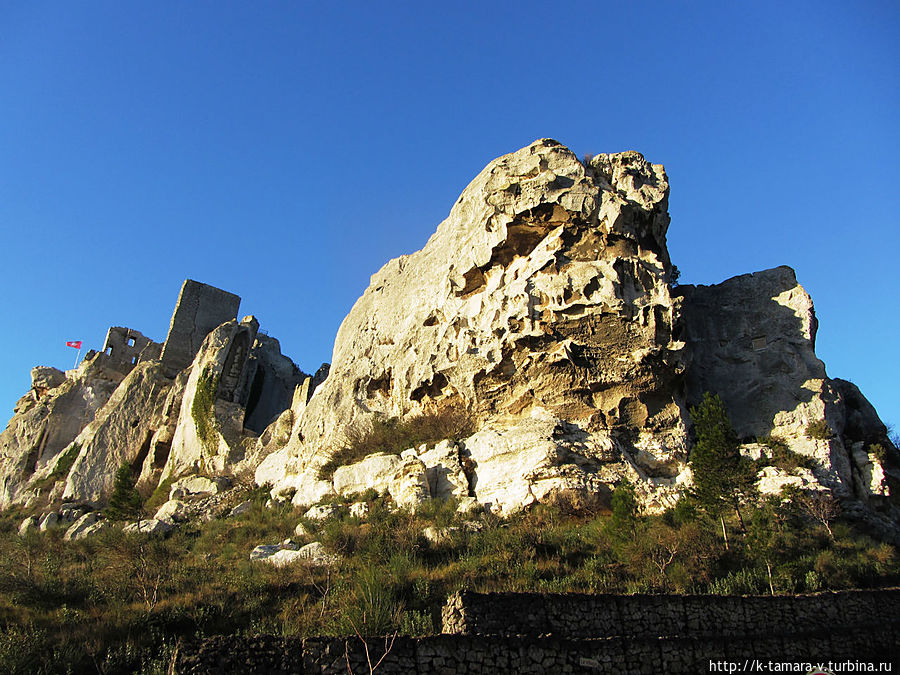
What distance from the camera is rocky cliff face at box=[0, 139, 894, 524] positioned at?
1647 cm

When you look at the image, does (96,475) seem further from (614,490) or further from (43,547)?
(614,490)

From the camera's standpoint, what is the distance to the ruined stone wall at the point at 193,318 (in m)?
31.9

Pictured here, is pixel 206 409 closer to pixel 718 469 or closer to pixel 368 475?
pixel 368 475

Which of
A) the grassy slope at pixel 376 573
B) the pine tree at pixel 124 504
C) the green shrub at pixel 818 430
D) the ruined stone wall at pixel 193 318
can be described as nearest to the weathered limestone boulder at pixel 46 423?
the ruined stone wall at pixel 193 318

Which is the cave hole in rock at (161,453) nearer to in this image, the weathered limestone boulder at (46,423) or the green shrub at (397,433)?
the weathered limestone boulder at (46,423)

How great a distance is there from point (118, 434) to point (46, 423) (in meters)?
5.48

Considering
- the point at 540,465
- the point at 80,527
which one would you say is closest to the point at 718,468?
the point at 540,465

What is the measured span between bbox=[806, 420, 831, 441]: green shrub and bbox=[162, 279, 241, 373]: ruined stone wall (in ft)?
86.6

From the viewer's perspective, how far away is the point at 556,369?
1762 cm

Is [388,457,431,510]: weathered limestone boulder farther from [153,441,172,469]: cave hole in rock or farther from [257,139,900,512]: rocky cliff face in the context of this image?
[153,441,172,469]: cave hole in rock

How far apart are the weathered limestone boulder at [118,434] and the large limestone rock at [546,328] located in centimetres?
825

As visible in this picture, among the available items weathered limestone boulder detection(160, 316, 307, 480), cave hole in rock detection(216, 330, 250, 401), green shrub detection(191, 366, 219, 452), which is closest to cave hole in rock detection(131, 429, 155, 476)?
weathered limestone boulder detection(160, 316, 307, 480)

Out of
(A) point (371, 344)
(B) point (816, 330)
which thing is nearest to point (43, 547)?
(A) point (371, 344)

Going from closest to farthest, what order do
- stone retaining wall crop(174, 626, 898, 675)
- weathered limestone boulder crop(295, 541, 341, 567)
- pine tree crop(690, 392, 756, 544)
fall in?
1. stone retaining wall crop(174, 626, 898, 675)
2. weathered limestone boulder crop(295, 541, 341, 567)
3. pine tree crop(690, 392, 756, 544)
